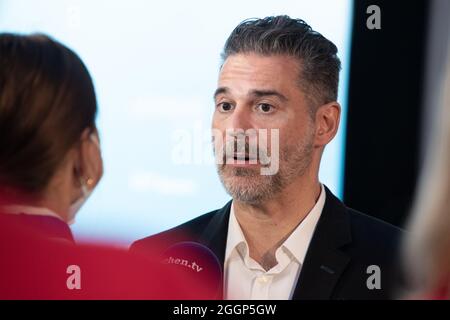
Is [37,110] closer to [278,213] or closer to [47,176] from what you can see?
[47,176]

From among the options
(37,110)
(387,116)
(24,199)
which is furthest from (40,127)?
(387,116)

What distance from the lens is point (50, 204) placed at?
1807 millimetres

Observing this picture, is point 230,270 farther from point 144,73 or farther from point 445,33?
point 445,33

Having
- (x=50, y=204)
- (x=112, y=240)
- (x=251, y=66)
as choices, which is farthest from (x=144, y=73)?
(x=50, y=204)

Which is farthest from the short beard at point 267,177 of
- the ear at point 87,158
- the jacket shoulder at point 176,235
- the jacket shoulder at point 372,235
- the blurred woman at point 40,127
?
the blurred woman at point 40,127

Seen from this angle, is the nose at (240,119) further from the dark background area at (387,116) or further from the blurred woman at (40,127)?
the blurred woman at (40,127)

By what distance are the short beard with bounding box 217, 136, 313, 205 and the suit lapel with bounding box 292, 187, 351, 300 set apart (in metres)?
0.12

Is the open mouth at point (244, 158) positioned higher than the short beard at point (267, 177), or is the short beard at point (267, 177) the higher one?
the open mouth at point (244, 158)

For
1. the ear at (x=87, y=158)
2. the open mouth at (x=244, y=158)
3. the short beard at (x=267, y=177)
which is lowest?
the short beard at (x=267, y=177)

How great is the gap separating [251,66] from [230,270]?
0.62 metres

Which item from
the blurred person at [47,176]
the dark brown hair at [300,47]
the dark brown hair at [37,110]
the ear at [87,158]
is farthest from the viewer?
the dark brown hair at [300,47]

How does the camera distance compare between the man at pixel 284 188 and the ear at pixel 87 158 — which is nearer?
the ear at pixel 87 158

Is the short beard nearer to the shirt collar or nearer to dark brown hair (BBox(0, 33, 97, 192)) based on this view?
the shirt collar

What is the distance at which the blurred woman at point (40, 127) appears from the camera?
1.70 m
